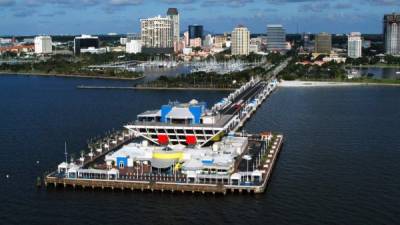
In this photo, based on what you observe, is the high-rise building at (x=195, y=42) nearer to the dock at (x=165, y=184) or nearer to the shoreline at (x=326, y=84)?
the shoreline at (x=326, y=84)

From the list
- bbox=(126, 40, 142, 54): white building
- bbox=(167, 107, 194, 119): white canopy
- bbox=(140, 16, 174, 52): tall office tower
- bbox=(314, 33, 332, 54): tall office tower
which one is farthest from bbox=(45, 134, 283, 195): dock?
bbox=(140, 16, 174, 52): tall office tower

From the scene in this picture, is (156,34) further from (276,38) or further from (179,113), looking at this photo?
(179,113)

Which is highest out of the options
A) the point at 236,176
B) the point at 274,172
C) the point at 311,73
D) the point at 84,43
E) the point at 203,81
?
the point at 84,43

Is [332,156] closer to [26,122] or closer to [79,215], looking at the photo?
[79,215]

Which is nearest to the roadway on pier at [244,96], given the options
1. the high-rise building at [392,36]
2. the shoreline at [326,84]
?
the shoreline at [326,84]

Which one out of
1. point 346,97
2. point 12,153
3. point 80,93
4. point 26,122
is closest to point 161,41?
point 80,93

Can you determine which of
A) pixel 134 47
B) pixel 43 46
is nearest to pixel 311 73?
pixel 134 47
